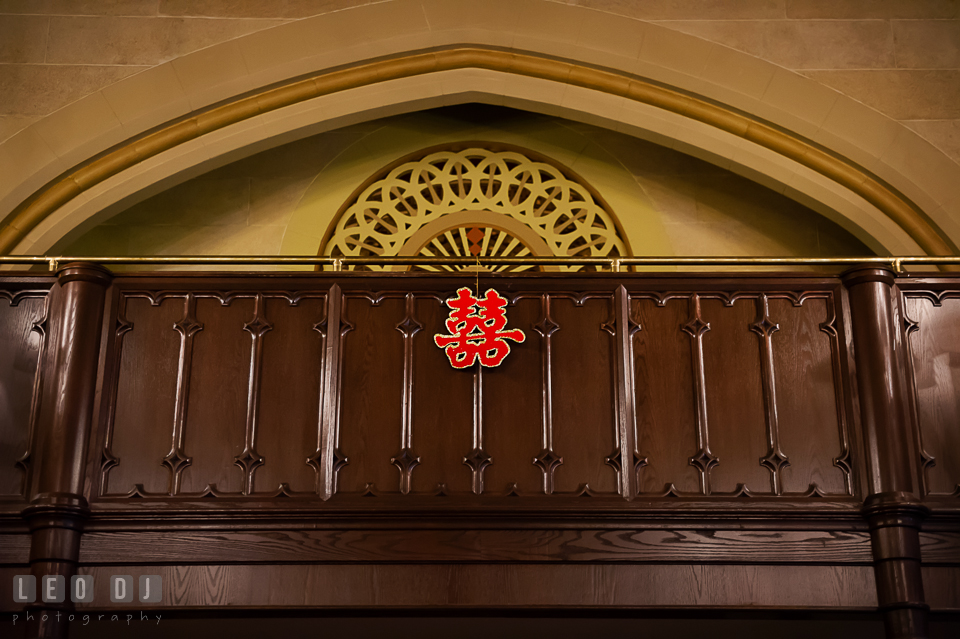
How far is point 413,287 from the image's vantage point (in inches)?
257

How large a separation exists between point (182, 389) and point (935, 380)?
14.7ft

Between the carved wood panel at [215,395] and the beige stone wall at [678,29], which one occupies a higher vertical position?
the beige stone wall at [678,29]

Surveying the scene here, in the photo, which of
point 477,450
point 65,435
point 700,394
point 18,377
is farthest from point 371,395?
point 18,377

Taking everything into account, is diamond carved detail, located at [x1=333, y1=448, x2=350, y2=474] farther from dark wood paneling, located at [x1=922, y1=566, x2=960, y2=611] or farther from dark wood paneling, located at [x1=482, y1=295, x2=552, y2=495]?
dark wood paneling, located at [x1=922, y1=566, x2=960, y2=611]

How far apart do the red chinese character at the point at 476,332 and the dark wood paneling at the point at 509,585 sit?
1.24 meters

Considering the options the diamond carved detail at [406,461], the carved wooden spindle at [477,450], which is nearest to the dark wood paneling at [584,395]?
the carved wooden spindle at [477,450]

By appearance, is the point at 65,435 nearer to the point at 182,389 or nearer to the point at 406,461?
the point at 182,389

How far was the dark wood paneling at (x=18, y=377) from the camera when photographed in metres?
6.04

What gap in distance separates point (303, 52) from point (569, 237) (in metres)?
2.63

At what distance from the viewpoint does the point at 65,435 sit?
597 cm

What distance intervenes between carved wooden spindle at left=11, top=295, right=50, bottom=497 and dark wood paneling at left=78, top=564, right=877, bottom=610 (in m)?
0.71

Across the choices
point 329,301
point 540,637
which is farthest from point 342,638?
point 329,301

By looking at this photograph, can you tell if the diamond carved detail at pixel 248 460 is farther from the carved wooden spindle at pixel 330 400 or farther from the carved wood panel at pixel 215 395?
the carved wooden spindle at pixel 330 400

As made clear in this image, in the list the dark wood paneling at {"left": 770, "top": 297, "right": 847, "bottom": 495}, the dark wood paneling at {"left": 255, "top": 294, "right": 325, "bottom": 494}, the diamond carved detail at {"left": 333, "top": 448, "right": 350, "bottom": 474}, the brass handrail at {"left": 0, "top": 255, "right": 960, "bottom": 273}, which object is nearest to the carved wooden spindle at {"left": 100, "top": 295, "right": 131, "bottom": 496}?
the brass handrail at {"left": 0, "top": 255, "right": 960, "bottom": 273}
